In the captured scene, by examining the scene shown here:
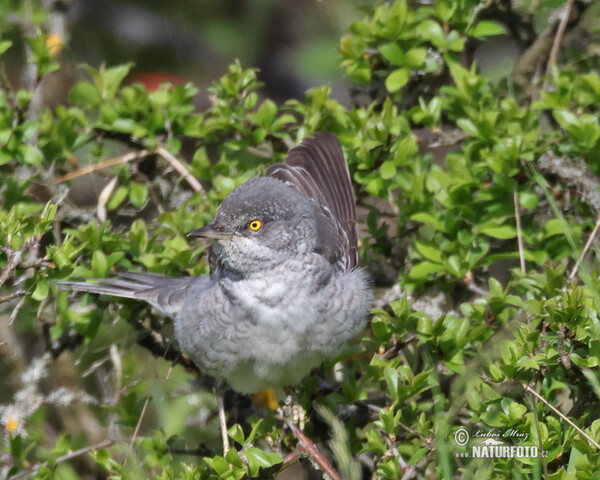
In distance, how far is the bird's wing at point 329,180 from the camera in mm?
3656

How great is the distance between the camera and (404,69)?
3721 mm

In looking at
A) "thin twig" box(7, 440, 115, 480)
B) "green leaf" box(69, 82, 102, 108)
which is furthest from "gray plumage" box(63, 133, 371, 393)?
"green leaf" box(69, 82, 102, 108)

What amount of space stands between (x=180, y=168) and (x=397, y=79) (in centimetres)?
109

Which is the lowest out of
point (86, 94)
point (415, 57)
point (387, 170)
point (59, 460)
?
point (59, 460)

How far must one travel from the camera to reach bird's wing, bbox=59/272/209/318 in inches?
129

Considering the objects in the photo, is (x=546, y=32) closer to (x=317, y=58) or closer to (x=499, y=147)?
(x=499, y=147)

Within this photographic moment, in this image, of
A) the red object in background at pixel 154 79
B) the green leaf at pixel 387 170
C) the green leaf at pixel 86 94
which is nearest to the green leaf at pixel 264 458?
the green leaf at pixel 387 170

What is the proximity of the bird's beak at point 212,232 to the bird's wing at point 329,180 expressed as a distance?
57 cm

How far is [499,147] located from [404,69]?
608 mm

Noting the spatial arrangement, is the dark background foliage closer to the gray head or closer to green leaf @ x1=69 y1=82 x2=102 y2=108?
green leaf @ x1=69 y1=82 x2=102 y2=108

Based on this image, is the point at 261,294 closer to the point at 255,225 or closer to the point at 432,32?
the point at 255,225

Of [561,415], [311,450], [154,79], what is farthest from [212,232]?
[154,79]

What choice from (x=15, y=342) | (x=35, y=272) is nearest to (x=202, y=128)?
(x=35, y=272)

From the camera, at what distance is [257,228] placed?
10.9 feet
